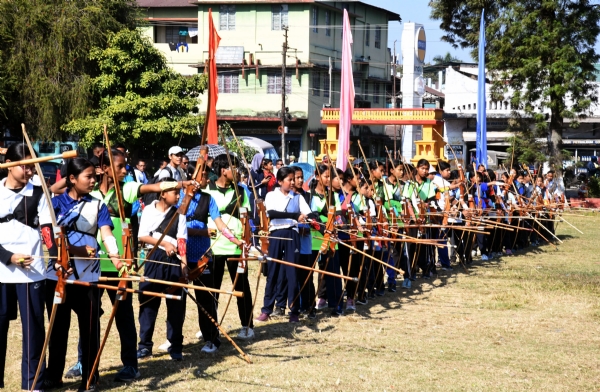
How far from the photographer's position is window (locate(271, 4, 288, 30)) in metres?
42.8

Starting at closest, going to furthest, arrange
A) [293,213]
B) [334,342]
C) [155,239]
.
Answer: [155,239] < [334,342] < [293,213]

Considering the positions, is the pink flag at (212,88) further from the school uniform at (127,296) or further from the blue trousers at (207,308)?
the school uniform at (127,296)

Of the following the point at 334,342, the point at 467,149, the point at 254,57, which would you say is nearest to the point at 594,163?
the point at 467,149

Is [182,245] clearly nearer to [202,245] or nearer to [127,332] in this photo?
[202,245]

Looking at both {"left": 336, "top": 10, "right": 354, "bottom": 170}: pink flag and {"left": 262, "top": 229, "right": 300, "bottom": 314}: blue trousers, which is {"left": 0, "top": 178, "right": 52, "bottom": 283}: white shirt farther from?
{"left": 336, "top": 10, "right": 354, "bottom": 170}: pink flag

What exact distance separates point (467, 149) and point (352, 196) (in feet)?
106

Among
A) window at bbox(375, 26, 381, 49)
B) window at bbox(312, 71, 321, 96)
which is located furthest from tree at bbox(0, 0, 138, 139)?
window at bbox(375, 26, 381, 49)

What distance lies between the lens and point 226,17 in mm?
43531

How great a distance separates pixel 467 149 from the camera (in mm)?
41688

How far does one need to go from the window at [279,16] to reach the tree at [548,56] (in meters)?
13.9

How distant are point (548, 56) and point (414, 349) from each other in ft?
79.6

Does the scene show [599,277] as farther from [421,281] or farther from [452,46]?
[452,46]

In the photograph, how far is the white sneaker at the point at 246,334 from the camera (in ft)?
26.6

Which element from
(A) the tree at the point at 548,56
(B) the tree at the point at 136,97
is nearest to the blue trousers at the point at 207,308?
(B) the tree at the point at 136,97
